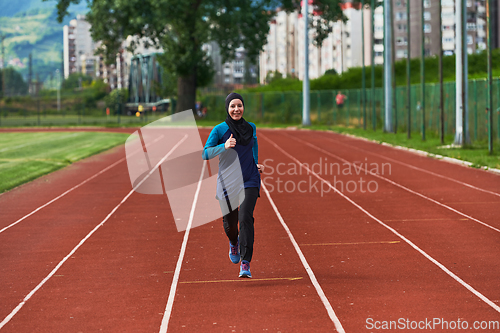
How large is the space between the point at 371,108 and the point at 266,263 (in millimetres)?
35248

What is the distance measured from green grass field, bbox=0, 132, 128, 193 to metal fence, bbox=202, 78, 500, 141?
13.8 metres

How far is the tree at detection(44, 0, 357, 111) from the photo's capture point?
45719mm

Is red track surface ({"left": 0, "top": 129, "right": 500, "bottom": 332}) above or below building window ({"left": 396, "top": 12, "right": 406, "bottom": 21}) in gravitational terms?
below

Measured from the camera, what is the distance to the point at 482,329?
568cm

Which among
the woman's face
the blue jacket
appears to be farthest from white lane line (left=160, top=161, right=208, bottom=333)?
the woman's face

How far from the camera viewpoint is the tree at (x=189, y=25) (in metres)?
45.7

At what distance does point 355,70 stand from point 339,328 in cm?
5311

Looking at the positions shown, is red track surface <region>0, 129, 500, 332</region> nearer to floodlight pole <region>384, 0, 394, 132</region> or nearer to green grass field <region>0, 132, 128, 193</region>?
green grass field <region>0, 132, 128, 193</region>

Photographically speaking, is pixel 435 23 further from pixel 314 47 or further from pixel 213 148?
pixel 213 148

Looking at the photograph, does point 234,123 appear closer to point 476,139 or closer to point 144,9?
point 476,139

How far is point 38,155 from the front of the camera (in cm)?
2512

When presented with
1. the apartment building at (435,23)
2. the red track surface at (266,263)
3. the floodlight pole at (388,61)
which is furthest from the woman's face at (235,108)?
the apartment building at (435,23)

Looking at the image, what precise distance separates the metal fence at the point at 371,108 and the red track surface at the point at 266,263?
1156 cm

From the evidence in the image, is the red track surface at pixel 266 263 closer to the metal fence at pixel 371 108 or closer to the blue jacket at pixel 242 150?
the blue jacket at pixel 242 150
